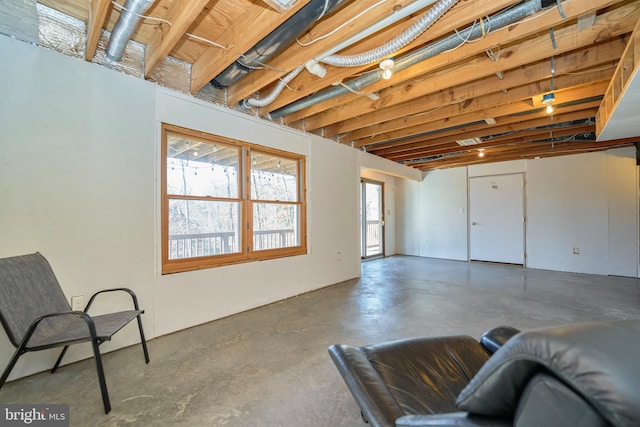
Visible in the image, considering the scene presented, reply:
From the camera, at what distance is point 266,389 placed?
1.79m

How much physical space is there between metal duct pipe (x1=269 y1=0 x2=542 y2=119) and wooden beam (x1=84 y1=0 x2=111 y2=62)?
6.23 feet

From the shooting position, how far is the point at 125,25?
194 cm

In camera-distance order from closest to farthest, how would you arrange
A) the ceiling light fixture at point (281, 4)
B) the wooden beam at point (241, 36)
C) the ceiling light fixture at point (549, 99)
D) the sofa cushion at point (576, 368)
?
the sofa cushion at point (576, 368)
the ceiling light fixture at point (281, 4)
the wooden beam at point (241, 36)
the ceiling light fixture at point (549, 99)

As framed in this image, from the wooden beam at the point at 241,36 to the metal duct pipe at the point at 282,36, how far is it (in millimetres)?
86

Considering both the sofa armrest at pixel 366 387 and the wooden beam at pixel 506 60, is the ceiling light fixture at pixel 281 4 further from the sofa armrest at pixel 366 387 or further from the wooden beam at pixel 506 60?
the sofa armrest at pixel 366 387

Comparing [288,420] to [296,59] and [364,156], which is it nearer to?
[296,59]

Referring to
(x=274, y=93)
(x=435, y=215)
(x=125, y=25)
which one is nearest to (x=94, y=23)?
(x=125, y=25)

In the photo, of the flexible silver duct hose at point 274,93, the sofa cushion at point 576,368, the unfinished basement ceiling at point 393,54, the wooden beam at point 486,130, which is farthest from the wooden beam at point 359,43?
the wooden beam at point 486,130

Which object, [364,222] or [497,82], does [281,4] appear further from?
[364,222]

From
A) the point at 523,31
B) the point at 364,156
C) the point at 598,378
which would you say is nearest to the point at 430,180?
the point at 364,156

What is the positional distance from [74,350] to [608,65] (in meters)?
5.24

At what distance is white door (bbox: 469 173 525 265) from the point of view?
19.9 feet

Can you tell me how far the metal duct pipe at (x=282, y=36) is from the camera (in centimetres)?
175

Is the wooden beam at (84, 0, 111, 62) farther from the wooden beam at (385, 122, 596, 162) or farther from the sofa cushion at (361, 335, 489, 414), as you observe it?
the wooden beam at (385, 122, 596, 162)
